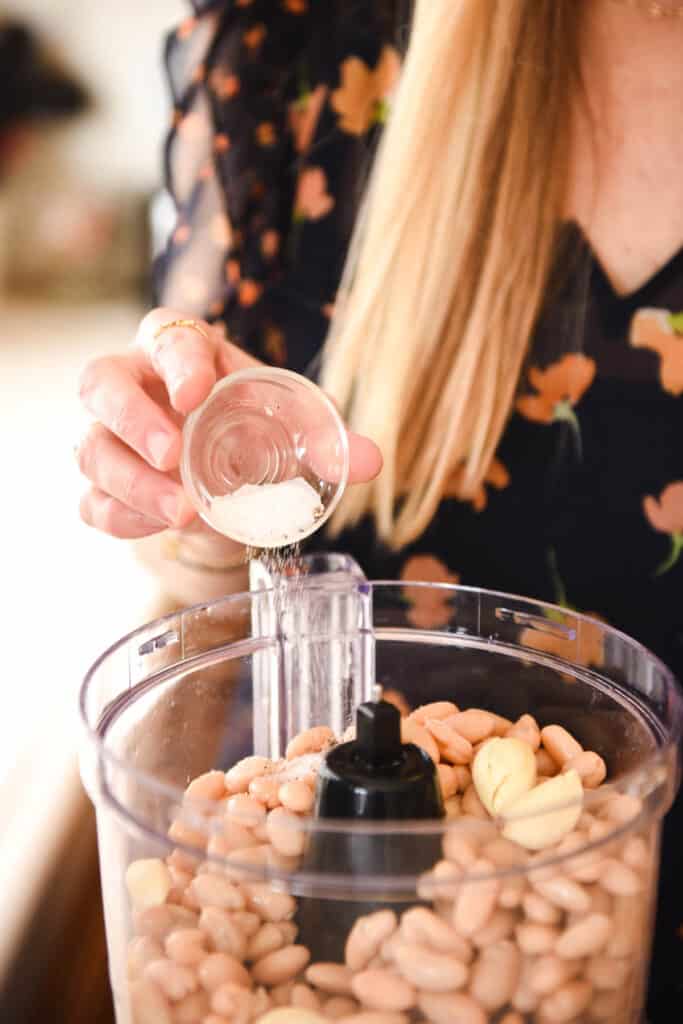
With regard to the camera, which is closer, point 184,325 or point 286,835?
point 286,835

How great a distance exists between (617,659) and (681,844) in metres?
0.44

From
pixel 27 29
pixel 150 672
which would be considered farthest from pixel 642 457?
pixel 27 29

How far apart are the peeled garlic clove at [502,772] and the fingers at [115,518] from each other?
28 centimetres

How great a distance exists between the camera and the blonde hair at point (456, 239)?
2.71ft

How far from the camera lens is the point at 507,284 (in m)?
0.86

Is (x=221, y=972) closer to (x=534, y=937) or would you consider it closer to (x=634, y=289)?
(x=534, y=937)

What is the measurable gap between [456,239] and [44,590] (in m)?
0.54

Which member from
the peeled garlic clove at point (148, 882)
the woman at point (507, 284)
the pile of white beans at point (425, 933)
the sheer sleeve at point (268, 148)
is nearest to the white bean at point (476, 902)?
the pile of white beans at point (425, 933)

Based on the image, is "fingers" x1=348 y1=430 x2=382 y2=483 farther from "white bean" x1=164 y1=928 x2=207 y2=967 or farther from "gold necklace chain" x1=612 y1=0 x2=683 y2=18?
"gold necklace chain" x1=612 y1=0 x2=683 y2=18

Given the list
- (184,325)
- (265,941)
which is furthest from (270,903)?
(184,325)

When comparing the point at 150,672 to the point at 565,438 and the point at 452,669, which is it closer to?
the point at 452,669

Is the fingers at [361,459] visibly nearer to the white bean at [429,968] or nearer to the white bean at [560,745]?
the white bean at [560,745]

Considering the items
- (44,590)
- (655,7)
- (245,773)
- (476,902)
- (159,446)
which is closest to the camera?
(476,902)

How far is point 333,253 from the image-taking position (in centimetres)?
96
